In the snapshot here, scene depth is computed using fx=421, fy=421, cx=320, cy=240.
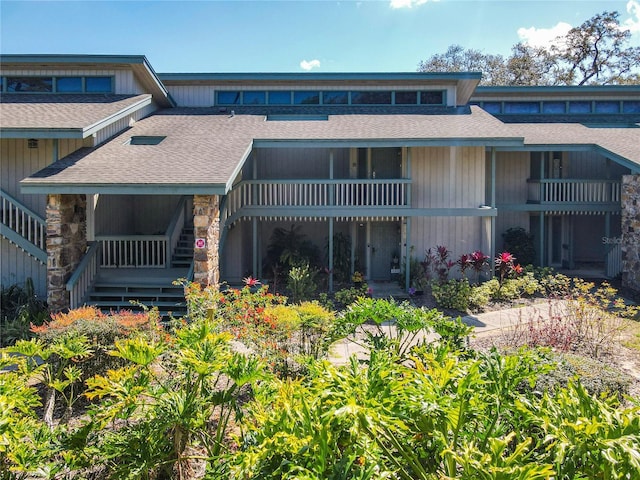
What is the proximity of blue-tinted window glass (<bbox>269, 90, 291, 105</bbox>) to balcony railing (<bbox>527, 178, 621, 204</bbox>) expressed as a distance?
964 centimetres

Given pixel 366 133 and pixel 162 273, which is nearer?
pixel 162 273

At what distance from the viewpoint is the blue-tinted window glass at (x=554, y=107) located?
18.2 metres

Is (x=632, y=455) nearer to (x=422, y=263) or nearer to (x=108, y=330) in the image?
(x=108, y=330)

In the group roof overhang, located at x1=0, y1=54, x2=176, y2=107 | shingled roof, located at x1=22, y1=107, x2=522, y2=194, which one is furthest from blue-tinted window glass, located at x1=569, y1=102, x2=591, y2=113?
roof overhang, located at x1=0, y1=54, x2=176, y2=107

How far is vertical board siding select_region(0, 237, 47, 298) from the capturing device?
10992 millimetres

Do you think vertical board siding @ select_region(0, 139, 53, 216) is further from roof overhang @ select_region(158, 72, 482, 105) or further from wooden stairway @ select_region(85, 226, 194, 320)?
roof overhang @ select_region(158, 72, 482, 105)

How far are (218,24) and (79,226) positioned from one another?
10233 mm

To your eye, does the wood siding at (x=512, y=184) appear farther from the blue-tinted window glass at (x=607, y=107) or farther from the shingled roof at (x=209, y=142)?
the blue-tinted window glass at (x=607, y=107)

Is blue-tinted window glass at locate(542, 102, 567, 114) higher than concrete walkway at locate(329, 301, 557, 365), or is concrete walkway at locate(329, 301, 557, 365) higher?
blue-tinted window glass at locate(542, 102, 567, 114)

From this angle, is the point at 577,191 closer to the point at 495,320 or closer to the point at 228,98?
the point at 495,320

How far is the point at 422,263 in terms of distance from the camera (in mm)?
13336

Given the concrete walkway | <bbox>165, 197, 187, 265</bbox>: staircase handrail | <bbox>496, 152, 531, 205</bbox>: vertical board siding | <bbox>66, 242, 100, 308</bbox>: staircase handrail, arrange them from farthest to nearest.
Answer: <bbox>496, 152, 531, 205</bbox>: vertical board siding, <bbox>165, 197, 187, 265</bbox>: staircase handrail, <bbox>66, 242, 100, 308</bbox>: staircase handrail, the concrete walkway

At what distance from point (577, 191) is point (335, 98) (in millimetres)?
9373

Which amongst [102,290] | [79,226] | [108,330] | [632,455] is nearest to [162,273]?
[102,290]
